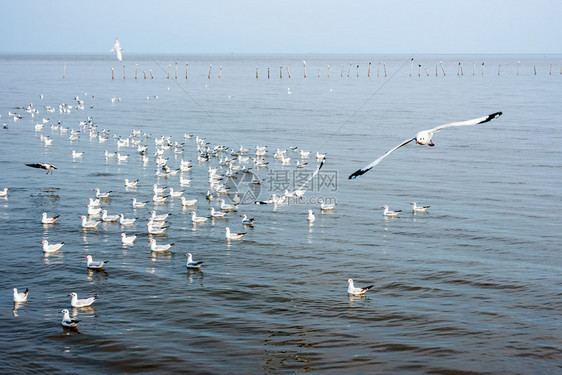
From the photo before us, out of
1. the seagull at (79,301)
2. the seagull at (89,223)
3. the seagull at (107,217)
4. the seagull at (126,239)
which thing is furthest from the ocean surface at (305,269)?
the seagull at (107,217)

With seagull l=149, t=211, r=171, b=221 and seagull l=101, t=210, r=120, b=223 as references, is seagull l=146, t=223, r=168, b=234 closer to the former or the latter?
seagull l=149, t=211, r=171, b=221

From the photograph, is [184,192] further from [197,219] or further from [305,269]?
[305,269]

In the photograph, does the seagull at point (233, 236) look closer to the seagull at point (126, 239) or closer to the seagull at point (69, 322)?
the seagull at point (126, 239)

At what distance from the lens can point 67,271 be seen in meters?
24.1

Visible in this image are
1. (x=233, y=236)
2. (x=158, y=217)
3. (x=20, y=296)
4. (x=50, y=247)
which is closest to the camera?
(x=20, y=296)

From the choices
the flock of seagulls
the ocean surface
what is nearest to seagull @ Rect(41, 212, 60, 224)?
the flock of seagulls

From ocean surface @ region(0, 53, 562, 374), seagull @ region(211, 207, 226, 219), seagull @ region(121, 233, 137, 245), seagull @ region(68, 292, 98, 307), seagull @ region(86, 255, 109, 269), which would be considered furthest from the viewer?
seagull @ region(211, 207, 226, 219)

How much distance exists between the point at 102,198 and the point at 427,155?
2561cm

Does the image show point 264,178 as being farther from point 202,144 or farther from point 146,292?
point 146,292

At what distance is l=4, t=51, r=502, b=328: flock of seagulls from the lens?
20906 mm

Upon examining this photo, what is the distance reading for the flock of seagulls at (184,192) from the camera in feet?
68.6

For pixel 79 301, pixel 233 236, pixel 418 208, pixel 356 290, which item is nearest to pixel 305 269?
pixel 356 290

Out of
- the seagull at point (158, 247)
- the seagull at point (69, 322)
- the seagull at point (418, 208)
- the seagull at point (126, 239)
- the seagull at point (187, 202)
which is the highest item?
the seagull at point (187, 202)

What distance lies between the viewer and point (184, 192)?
37.7 m
